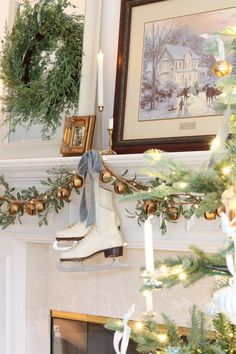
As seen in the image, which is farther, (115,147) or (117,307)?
(117,307)

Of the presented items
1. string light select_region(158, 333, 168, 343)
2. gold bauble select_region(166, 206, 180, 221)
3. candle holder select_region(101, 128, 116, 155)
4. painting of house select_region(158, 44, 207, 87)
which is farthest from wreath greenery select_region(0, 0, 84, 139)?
string light select_region(158, 333, 168, 343)

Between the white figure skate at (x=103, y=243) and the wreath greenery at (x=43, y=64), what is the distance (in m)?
0.47

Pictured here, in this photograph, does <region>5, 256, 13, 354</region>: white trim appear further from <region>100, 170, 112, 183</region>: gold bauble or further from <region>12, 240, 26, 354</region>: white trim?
<region>100, 170, 112, 183</region>: gold bauble

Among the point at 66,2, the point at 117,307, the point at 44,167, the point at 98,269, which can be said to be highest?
the point at 66,2

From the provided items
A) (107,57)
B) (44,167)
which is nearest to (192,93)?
(107,57)

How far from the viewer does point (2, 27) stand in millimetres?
2293

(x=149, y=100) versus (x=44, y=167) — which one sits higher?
(x=149, y=100)

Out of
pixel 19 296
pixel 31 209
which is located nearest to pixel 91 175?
pixel 31 209

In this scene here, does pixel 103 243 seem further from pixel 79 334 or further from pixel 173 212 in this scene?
pixel 79 334

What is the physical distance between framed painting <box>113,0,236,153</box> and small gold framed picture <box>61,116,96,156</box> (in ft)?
0.31

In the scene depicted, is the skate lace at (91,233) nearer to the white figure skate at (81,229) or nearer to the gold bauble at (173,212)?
the white figure skate at (81,229)

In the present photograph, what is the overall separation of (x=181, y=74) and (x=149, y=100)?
0.14 meters

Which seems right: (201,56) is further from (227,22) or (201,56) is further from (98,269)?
(98,269)

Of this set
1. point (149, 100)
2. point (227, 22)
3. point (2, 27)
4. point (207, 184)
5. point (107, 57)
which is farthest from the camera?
point (2, 27)
